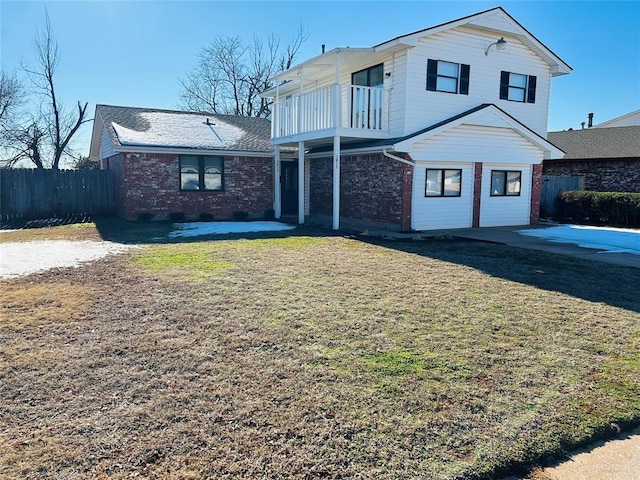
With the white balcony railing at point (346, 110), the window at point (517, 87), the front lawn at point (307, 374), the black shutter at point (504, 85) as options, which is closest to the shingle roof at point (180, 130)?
the white balcony railing at point (346, 110)

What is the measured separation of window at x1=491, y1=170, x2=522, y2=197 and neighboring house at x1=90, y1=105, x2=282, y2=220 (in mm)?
8673

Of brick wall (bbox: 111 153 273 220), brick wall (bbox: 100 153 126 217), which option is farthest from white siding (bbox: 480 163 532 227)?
brick wall (bbox: 100 153 126 217)

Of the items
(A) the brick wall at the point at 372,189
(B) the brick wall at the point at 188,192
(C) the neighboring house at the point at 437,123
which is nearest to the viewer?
(A) the brick wall at the point at 372,189

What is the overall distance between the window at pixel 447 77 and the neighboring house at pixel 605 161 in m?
9.99

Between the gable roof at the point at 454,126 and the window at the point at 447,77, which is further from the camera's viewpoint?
the window at the point at 447,77

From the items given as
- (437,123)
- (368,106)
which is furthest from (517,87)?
(368,106)

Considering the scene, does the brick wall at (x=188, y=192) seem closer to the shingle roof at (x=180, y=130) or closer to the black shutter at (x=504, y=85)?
the shingle roof at (x=180, y=130)

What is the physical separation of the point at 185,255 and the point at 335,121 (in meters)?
6.47

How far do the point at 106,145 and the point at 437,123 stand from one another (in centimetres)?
1402

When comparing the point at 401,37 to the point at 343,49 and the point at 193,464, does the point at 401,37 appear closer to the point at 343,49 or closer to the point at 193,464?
the point at 343,49

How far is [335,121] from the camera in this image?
46.3 feet

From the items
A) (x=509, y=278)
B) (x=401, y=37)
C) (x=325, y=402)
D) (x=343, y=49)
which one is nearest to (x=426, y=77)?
(x=401, y=37)

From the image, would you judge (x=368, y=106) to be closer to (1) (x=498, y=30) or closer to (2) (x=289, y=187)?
(1) (x=498, y=30)

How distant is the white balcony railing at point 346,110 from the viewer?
46.6 ft
